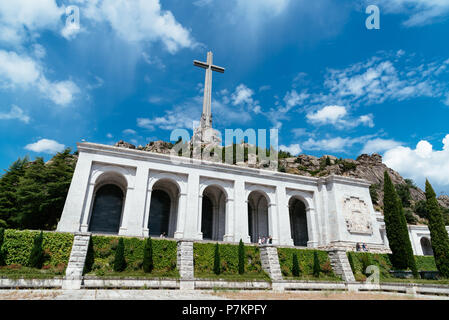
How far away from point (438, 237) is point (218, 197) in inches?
803

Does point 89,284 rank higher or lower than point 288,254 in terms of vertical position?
lower

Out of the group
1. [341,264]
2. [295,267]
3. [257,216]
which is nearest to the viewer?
[295,267]

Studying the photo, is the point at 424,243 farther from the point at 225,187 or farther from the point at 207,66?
the point at 207,66

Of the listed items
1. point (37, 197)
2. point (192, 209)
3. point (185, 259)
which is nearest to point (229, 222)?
point (192, 209)

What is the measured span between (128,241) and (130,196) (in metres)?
5.99

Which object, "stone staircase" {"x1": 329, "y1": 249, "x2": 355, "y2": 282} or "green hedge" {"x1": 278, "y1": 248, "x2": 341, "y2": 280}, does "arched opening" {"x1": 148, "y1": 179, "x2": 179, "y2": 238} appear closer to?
"green hedge" {"x1": 278, "y1": 248, "x2": 341, "y2": 280}

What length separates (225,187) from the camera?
28453 millimetres

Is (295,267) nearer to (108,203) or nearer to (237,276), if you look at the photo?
(237,276)

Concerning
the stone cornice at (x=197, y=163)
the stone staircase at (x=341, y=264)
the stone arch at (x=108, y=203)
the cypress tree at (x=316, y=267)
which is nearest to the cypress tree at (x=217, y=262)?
the cypress tree at (x=316, y=267)

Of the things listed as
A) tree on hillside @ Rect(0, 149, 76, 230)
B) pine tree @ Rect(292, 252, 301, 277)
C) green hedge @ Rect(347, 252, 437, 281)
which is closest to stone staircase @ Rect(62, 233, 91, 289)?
tree on hillside @ Rect(0, 149, 76, 230)

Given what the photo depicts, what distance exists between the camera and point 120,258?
18.0 meters

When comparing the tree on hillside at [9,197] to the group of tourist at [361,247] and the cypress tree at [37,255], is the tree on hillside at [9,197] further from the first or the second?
the group of tourist at [361,247]

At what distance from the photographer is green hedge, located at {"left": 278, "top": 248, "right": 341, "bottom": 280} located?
70.9 ft
